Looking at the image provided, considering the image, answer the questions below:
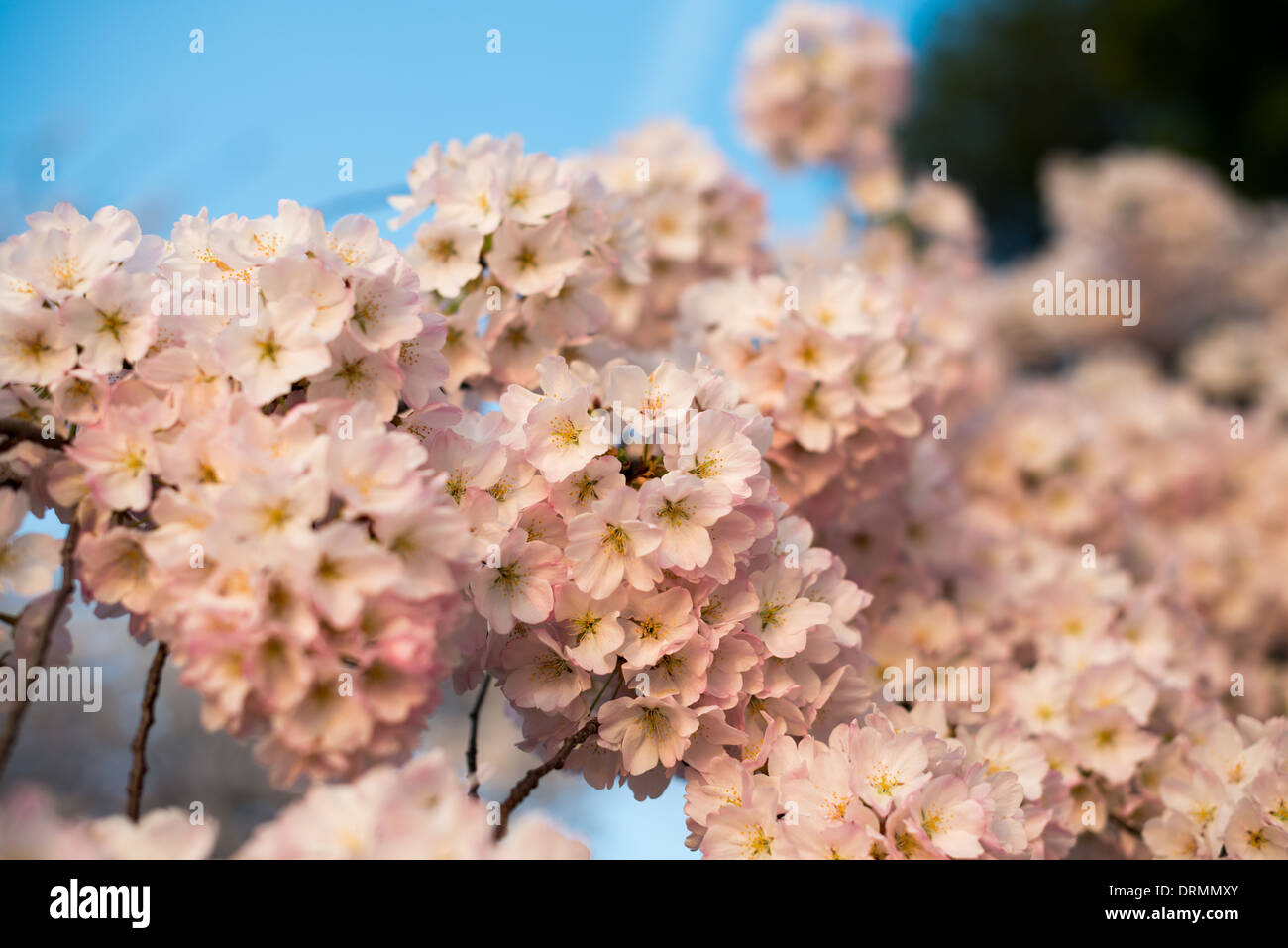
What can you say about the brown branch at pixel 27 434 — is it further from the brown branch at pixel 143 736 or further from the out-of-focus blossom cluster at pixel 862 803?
the out-of-focus blossom cluster at pixel 862 803

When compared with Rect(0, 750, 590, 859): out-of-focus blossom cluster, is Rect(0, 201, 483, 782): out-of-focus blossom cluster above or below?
above

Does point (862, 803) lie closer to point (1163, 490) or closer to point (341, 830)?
point (341, 830)

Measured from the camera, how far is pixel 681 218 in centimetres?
185

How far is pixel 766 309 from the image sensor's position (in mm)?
1377

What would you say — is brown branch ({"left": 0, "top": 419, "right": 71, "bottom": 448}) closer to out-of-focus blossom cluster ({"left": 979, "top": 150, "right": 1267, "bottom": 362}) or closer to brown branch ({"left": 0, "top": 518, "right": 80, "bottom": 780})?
brown branch ({"left": 0, "top": 518, "right": 80, "bottom": 780})

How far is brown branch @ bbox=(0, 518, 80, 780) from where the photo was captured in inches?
27.5

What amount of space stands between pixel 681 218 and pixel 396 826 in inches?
57.5

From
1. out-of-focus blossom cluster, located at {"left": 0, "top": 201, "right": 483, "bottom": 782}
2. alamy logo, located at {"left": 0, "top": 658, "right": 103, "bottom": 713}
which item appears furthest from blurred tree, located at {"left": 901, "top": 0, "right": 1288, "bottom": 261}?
alamy logo, located at {"left": 0, "top": 658, "right": 103, "bottom": 713}

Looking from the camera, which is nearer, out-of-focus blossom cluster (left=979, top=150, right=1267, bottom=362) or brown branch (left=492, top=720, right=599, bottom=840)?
brown branch (left=492, top=720, right=599, bottom=840)

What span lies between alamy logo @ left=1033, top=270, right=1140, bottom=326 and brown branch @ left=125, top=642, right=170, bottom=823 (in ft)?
11.3

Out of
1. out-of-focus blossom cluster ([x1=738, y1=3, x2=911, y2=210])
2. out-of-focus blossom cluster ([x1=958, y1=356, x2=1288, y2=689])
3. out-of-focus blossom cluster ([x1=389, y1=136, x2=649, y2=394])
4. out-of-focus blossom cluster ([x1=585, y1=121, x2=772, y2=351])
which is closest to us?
out-of-focus blossom cluster ([x1=389, y1=136, x2=649, y2=394])

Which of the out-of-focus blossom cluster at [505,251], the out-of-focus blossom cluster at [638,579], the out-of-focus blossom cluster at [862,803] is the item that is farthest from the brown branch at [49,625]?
the out-of-focus blossom cluster at [862,803]
